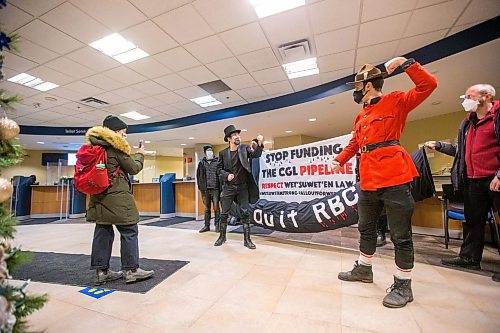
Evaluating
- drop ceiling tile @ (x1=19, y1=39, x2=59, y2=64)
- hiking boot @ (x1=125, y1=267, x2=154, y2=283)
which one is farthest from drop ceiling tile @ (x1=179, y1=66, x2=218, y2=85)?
hiking boot @ (x1=125, y1=267, x2=154, y2=283)

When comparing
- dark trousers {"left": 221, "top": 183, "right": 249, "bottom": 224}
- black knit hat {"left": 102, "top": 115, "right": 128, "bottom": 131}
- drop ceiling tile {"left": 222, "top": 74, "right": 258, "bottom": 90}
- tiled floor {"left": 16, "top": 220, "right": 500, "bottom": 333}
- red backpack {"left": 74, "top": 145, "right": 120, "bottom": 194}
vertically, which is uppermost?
drop ceiling tile {"left": 222, "top": 74, "right": 258, "bottom": 90}

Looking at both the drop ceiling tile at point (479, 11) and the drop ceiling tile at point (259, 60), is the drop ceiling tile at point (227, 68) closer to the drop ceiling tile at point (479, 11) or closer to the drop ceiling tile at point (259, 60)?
the drop ceiling tile at point (259, 60)

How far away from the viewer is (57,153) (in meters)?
12.3

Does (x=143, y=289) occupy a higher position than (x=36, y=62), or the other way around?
(x=36, y=62)

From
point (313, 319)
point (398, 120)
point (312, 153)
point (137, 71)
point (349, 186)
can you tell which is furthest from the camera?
point (137, 71)

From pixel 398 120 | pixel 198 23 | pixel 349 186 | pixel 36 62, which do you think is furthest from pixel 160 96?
pixel 398 120

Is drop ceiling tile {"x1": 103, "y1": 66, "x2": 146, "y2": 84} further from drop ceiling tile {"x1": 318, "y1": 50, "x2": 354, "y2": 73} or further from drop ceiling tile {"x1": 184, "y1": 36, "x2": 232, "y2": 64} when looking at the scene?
drop ceiling tile {"x1": 318, "y1": 50, "x2": 354, "y2": 73}

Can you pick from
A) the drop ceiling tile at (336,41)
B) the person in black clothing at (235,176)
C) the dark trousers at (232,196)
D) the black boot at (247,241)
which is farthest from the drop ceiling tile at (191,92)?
the black boot at (247,241)

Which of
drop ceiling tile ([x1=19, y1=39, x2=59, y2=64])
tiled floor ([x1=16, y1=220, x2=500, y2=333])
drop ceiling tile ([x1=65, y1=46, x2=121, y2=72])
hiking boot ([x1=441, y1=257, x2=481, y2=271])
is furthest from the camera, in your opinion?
drop ceiling tile ([x1=65, y1=46, x2=121, y2=72])

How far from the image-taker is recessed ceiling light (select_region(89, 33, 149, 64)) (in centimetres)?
368

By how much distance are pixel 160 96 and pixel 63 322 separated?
567 centimetres

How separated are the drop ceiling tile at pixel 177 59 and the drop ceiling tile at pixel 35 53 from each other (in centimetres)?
182

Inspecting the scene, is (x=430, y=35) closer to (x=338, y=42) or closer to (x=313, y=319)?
(x=338, y=42)

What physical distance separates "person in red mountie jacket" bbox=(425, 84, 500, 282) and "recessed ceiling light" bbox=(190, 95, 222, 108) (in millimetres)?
5423
